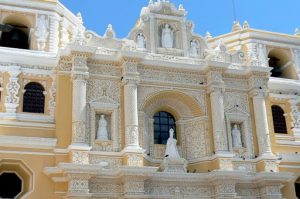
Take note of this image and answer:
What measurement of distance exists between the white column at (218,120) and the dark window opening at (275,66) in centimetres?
514

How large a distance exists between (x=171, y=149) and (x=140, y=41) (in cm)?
426

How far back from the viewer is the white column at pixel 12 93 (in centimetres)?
1633

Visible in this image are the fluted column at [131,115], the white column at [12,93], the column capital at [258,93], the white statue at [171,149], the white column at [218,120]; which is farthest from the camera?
the column capital at [258,93]

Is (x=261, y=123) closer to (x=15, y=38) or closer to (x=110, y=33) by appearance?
(x=110, y=33)

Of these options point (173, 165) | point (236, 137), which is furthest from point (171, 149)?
point (236, 137)

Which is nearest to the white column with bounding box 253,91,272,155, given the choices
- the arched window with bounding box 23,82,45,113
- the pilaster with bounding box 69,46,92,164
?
the pilaster with bounding box 69,46,92,164

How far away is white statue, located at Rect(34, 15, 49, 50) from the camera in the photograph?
60.3ft

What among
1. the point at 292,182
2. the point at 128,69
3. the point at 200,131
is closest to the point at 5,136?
the point at 128,69

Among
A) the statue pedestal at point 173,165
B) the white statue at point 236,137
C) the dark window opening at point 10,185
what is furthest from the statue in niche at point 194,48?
the dark window opening at point 10,185

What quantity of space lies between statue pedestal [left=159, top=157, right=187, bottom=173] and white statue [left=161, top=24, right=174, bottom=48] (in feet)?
15.0

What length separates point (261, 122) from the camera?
58.7ft

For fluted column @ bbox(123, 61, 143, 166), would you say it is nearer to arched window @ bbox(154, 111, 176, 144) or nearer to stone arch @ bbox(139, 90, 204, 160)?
stone arch @ bbox(139, 90, 204, 160)

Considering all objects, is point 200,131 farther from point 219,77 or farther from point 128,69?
point 128,69

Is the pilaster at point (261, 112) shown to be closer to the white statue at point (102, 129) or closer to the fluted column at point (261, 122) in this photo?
the fluted column at point (261, 122)
